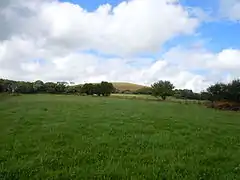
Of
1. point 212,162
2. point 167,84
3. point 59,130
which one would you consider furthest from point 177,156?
point 167,84

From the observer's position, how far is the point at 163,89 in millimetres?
114625

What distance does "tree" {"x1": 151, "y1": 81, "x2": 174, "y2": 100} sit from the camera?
11444 cm

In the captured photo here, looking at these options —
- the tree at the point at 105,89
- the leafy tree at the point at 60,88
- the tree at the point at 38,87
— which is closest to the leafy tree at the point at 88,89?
the tree at the point at 105,89

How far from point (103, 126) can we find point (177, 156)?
12166 millimetres

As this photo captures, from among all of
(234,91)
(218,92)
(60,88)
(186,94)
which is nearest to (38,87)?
(60,88)

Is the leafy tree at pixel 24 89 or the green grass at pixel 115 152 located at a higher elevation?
the leafy tree at pixel 24 89

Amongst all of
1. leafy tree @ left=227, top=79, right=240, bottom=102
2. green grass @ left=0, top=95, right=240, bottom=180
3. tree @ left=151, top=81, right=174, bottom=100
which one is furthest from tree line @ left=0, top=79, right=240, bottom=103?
green grass @ left=0, top=95, right=240, bottom=180

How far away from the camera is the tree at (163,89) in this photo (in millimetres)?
114438

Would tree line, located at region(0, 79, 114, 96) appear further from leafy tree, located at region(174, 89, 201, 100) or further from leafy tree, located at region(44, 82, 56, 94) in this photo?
leafy tree, located at region(174, 89, 201, 100)

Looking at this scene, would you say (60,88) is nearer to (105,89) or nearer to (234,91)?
(105,89)

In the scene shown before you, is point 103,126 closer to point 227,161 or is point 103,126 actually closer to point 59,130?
point 59,130

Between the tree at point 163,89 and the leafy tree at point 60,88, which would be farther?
the leafy tree at point 60,88

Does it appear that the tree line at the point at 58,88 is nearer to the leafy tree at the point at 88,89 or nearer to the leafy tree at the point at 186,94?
the leafy tree at the point at 88,89

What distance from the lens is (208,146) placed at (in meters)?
23.2
